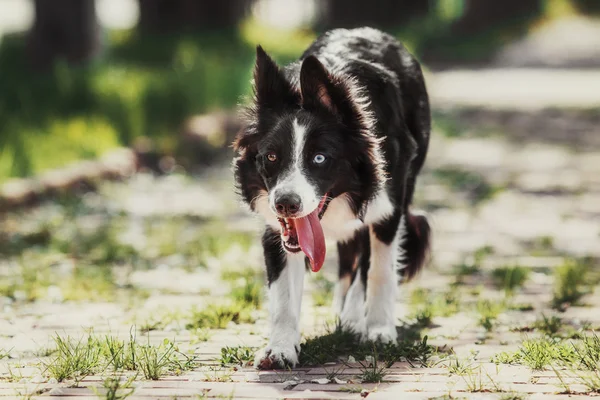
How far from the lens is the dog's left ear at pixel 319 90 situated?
467 centimetres

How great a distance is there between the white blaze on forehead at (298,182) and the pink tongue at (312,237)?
0.37 ft

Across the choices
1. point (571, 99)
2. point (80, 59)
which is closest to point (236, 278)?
point (80, 59)

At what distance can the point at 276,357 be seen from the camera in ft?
15.3

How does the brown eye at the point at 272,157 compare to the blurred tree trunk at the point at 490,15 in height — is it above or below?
below

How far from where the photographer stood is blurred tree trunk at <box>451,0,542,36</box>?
108 feet

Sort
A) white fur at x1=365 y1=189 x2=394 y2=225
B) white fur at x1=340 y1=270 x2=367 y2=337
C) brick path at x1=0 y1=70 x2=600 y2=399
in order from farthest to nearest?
white fur at x1=340 y1=270 x2=367 y2=337 → white fur at x1=365 y1=189 x2=394 y2=225 → brick path at x1=0 y1=70 x2=600 y2=399

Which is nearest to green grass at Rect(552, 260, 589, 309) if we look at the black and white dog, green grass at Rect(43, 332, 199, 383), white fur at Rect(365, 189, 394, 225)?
the black and white dog

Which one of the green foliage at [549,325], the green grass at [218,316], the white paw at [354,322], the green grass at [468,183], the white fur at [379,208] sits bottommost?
the green foliage at [549,325]

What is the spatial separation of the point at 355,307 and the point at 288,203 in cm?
141

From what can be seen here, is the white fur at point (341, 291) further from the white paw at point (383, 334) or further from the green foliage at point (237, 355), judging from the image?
the green foliage at point (237, 355)

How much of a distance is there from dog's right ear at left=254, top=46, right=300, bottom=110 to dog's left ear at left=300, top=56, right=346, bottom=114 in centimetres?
11

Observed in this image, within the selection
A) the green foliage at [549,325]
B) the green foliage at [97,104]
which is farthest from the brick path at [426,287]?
the green foliage at [97,104]

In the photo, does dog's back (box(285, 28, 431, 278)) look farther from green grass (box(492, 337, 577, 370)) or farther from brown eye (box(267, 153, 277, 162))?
green grass (box(492, 337, 577, 370))

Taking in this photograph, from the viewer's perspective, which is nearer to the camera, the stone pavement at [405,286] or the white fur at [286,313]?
the stone pavement at [405,286]
